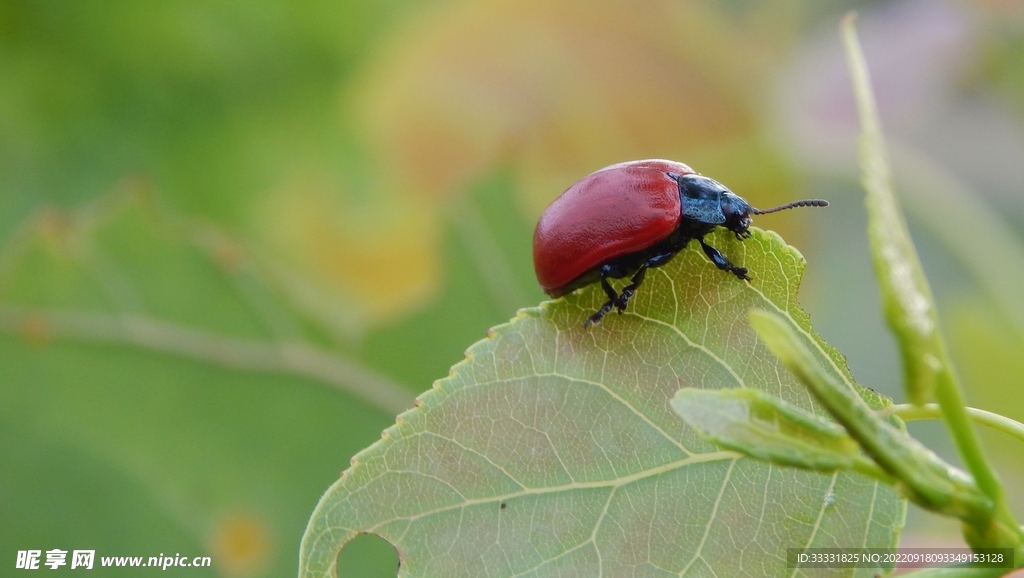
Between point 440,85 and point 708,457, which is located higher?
point 440,85

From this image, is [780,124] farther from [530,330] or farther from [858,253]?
[530,330]

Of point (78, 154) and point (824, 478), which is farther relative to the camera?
point (78, 154)

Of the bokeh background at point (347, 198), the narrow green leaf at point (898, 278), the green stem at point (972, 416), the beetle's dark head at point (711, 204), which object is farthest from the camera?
the bokeh background at point (347, 198)

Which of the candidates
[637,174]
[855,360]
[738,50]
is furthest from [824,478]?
[738,50]

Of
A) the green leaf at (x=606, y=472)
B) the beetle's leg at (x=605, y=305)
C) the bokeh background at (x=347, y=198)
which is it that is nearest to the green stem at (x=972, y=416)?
the green leaf at (x=606, y=472)

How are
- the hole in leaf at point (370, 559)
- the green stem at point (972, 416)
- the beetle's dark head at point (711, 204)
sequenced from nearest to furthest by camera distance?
1. the green stem at point (972, 416)
2. the beetle's dark head at point (711, 204)
3. the hole in leaf at point (370, 559)

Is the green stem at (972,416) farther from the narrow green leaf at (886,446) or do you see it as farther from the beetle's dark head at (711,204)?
the beetle's dark head at (711,204)

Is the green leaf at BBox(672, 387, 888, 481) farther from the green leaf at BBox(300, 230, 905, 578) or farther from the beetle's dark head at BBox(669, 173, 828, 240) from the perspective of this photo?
the beetle's dark head at BBox(669, 173, 828, 240)

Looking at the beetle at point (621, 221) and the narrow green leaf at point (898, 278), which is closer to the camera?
the narrow green leaf at point (898, 278)
